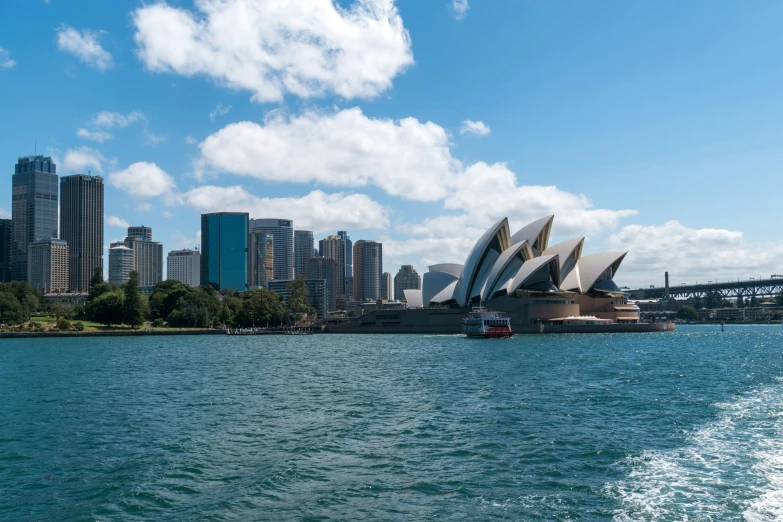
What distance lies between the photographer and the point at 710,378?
1319 inches

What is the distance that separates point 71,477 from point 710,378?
30.2 metres

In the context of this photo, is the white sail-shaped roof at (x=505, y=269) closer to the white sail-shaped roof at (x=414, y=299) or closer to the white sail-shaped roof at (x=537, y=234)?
the white sail-shaped roof at (x=537, y=234)

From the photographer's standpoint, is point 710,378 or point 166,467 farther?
point 710,378

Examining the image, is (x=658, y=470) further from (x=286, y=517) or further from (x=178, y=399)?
(x=178, y=399)

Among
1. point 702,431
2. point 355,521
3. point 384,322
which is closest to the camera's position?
point 355,521

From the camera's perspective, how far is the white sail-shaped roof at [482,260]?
305 feet

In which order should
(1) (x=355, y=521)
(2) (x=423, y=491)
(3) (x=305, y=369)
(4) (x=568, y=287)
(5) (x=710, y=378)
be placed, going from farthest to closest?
(4) (x=568, y=287), (3) (x=305, y=369), (5) (x=710, y=378), (2) (x=423, y=491), (1) (x=355, y=521)

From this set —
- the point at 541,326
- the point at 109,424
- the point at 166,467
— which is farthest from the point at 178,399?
the point at 541,326

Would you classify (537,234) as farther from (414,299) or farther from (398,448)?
(398,448)

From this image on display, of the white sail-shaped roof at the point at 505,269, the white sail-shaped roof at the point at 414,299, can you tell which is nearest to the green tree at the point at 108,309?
the white sail-shaped roof at the point at 414,299

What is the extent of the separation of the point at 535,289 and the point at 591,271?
37.4 feet

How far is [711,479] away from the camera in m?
Answer: 14.4

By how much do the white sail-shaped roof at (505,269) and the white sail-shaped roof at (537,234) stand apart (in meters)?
1.71

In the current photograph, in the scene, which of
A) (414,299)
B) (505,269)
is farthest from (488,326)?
(414,299)
